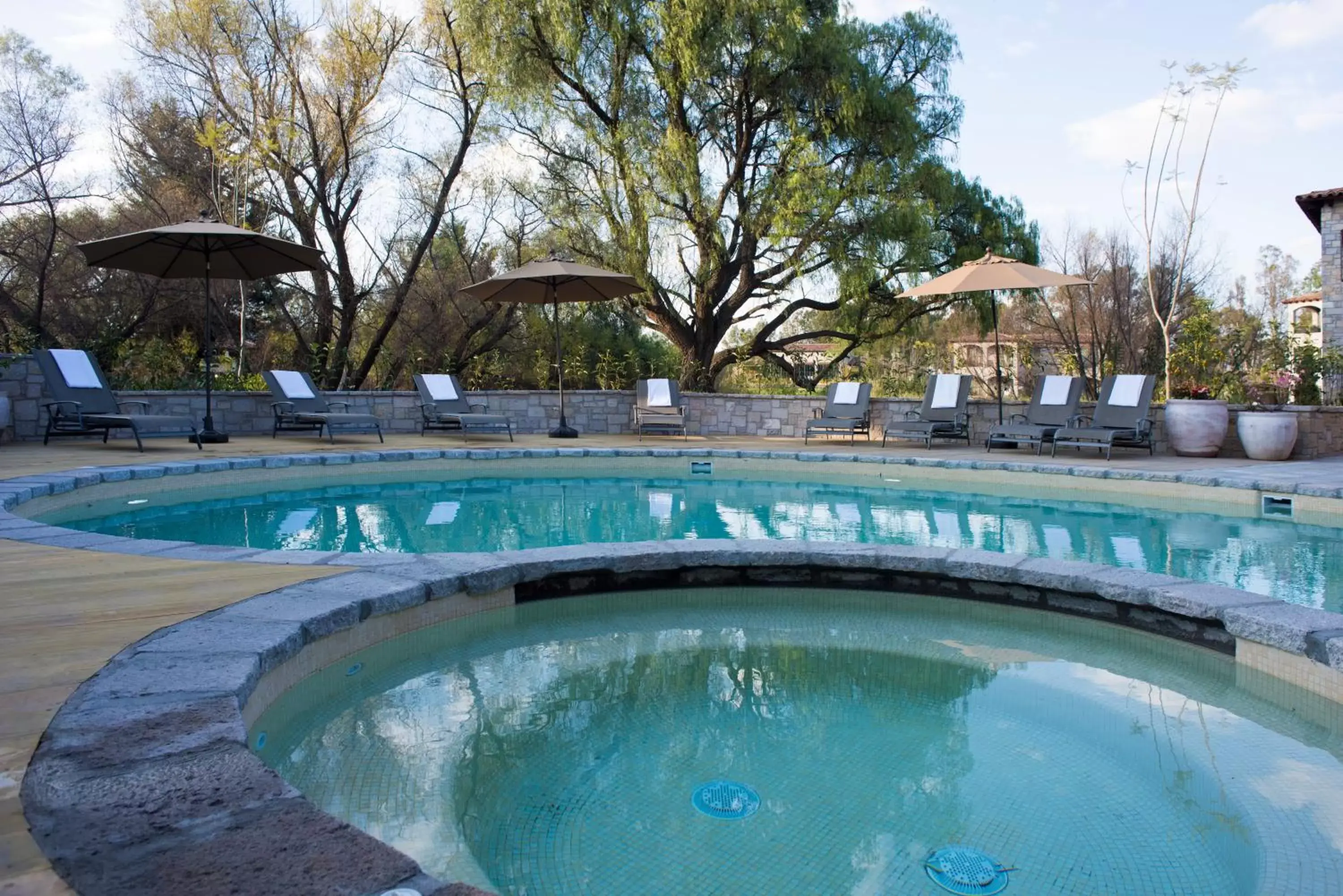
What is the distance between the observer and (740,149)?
45.3 ft

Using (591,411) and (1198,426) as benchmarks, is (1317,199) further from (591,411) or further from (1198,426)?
(591,411)

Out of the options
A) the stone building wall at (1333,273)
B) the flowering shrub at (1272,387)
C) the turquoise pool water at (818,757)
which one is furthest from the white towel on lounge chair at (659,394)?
the stone building wall at (1333,273)

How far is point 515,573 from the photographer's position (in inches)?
151

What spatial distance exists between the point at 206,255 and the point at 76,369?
5.58 feet

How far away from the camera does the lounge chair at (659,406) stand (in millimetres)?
11727

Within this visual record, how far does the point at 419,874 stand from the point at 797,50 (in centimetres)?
1293

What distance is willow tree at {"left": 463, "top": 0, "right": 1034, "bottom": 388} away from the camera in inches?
496

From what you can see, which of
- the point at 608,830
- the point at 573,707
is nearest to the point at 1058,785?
the point at 608,830

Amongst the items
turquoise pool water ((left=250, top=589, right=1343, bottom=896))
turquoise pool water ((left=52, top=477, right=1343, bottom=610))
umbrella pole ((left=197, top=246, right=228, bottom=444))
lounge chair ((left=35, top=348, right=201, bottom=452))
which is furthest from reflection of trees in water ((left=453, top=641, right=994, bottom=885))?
umbrella pole ((left=197, top=246, right=228, bottom=444))

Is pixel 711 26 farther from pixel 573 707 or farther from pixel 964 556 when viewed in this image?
pixel 573 707

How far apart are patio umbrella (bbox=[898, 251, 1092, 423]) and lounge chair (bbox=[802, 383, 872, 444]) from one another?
4.54 ft

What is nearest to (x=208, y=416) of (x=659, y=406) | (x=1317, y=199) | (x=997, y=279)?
(x=659, y=406)

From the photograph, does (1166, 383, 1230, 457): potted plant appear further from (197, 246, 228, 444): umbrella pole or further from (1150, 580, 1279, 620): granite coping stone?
(197, 246, 228, 444): umbrella pole

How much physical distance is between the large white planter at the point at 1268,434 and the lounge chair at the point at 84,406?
35.1 ft
